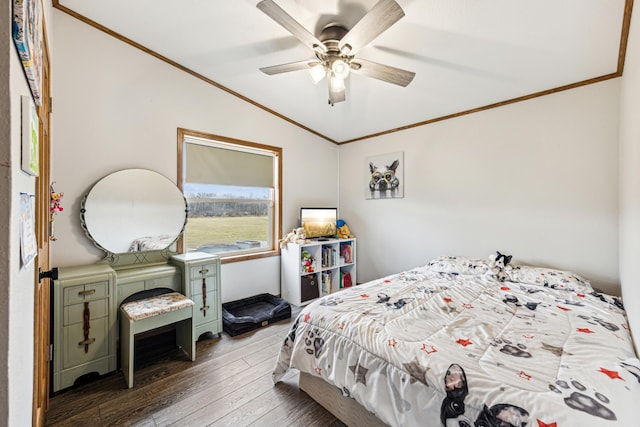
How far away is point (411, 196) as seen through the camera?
12.0 feet

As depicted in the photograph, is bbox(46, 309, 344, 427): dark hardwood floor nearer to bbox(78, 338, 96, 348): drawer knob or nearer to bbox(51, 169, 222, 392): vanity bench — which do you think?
bbox(51, 169, 222, 392): vanity bench

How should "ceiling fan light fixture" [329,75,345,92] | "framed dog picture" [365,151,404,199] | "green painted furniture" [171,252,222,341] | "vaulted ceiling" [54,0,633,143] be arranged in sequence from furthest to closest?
"framed dog picture" [365,151,404,199] → "green painted furniture" [171,252,222,341] → "ceiling fan light fixture" [329,75,345,92] → "vaulted ceiling" [54,0,633,143]

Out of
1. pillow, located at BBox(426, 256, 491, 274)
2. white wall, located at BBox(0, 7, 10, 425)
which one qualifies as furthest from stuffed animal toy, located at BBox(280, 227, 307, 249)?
white wall, located at BBox(0, 7, 10, 425)

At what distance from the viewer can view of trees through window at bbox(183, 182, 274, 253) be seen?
304 centimetres

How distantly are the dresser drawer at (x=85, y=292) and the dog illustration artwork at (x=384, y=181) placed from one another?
3.27m

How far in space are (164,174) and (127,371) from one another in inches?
68.7

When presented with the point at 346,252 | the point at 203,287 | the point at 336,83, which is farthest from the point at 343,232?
the point at 336,83

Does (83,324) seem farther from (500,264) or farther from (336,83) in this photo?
(500,264)

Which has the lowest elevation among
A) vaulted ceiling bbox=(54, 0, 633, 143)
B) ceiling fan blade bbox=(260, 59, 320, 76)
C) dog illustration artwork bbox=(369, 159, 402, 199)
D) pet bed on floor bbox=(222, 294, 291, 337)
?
pet bed on floor bbox=(222, 294, 291, 337)

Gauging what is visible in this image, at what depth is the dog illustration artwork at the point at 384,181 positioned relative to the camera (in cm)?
379

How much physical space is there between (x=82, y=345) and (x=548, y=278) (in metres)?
3.77

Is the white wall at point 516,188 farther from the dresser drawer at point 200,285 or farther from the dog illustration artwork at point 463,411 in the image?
the dresser drawer at point 200,285

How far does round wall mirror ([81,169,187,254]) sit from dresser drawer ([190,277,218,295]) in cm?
52

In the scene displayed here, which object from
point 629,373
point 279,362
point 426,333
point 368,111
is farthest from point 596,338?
point 368,111
